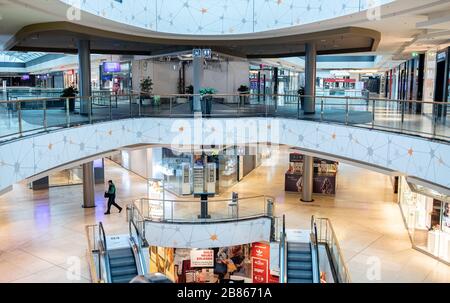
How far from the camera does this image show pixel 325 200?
65.0 feet

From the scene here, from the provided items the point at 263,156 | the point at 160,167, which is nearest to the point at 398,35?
the point at 160,167

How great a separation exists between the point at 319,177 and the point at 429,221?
658 centimetres

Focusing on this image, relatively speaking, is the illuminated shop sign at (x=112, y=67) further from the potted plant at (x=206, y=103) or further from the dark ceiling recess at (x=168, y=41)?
the potted plant at (x=206, y=103)

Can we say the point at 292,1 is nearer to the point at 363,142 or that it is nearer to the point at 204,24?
the point at 204,24

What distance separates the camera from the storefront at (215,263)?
15180 mm

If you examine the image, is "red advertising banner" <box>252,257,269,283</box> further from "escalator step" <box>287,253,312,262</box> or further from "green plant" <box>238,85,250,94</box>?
"green plant" <box>238,85,250,94</box>

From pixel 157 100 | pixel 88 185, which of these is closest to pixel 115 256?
pixel 157 100

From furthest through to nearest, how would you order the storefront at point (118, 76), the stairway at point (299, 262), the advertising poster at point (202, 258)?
1. the storefront at point (118, 76)
2. the advertising poster at point (202, 258)
3. the stairway at point (299, 262)

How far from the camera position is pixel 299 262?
1364 centimetres

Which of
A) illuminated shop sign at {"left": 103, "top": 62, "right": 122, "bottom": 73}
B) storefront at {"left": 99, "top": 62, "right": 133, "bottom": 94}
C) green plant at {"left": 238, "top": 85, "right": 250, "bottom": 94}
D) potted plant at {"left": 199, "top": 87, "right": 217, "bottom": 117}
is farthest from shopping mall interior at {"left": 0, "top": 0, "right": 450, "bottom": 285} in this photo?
illuminated shop sign at {"left": 103, "top": 62, "right": 122, "bottom": 73}

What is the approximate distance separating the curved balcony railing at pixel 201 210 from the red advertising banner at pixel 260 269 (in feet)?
4.80

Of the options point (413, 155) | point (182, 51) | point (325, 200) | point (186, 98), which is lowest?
point (325, 200)

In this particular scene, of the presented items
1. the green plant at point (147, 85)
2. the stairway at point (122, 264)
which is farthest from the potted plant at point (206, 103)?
the green plant at point (147, 85)

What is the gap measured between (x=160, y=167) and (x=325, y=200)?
25.6 feet
